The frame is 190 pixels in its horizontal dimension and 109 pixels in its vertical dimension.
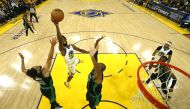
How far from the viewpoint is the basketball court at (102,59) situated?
5055 millimetres

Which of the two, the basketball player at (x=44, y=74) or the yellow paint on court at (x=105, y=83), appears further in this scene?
the yellow paint on court at (x=105, y=83)

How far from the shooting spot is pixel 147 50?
8.25 meters

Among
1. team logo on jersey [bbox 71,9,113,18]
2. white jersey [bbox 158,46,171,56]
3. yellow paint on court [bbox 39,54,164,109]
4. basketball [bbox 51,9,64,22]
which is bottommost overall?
team logo on jersey [bbox 71,9,113,18]

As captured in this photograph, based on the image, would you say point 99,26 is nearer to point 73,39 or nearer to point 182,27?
point 73,39

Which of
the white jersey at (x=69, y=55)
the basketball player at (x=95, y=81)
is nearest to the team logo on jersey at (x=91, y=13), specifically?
the white jersey at (x=69, y=55)

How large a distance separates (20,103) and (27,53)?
3250 millimetres

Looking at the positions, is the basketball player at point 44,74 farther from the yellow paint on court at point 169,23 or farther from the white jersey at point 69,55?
the yellow paint on court at point 169,23

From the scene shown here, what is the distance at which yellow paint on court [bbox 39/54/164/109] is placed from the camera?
4910 millimetres

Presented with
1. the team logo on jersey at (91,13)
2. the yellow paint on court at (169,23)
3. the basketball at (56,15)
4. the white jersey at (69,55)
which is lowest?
the yellow paint on court at (169,23)

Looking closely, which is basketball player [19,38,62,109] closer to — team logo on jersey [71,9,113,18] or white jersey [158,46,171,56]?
white jersey [158,46,171,56]

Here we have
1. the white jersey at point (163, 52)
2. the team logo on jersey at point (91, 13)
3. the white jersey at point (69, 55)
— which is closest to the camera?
the white jersey at point (69, 55)

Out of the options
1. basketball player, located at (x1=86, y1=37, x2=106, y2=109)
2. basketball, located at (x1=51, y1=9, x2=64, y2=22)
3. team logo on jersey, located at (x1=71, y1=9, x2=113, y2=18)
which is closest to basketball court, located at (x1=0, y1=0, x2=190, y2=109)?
team logo on jersey, located at (x1=71, y1=9, x2=113, y2=18)

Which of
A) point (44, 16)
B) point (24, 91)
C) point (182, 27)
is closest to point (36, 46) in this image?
point (24, 91)

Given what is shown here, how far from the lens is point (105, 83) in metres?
5.73
